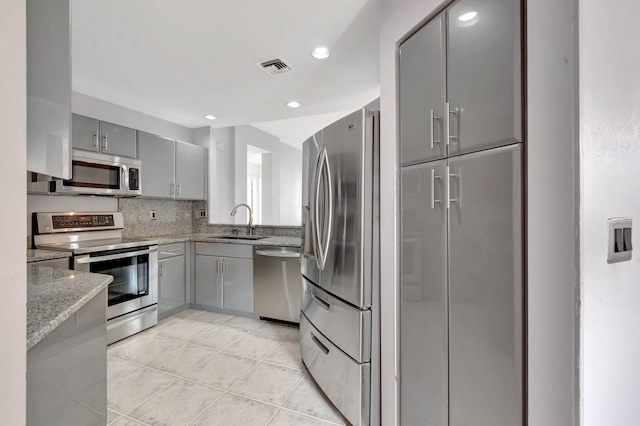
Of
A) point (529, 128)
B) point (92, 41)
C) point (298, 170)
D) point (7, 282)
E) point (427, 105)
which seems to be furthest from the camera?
point (298, 170)

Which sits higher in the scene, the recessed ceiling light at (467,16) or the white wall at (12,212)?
the recessed ceiling light at (467,16)

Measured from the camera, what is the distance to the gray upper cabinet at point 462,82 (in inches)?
36.0

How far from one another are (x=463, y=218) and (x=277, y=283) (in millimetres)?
2375

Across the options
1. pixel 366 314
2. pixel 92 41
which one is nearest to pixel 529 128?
pixel 366 314

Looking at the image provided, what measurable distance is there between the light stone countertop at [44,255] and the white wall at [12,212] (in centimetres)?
218

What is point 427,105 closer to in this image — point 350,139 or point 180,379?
point 350,139

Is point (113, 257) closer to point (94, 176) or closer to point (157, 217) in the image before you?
point (94, 176)

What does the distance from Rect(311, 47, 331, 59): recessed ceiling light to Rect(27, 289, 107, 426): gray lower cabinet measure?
2036mm

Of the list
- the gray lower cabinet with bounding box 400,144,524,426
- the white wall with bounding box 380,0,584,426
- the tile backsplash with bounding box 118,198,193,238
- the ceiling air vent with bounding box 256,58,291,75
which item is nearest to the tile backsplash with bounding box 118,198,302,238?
the tile backsplash with bounding box 118,198,193,238

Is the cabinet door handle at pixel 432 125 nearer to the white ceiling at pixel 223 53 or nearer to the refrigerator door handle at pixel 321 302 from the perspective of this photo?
the white ceiling at pixel 223 53

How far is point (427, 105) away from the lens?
4.08 ft

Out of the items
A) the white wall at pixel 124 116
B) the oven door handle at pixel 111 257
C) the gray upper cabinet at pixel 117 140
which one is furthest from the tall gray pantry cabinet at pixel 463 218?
the white wall at pixel 124 116

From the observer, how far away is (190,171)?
3.83 meters

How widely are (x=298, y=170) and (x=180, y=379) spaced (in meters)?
5.62
